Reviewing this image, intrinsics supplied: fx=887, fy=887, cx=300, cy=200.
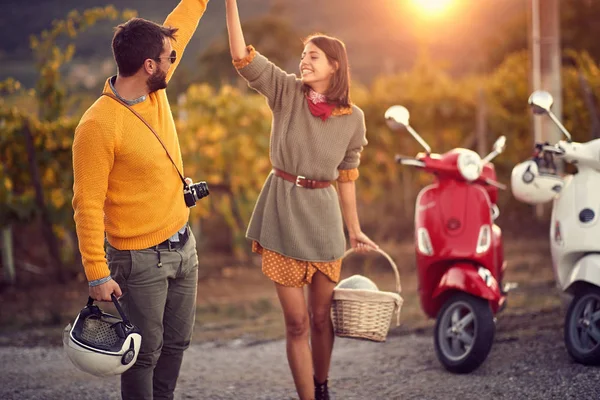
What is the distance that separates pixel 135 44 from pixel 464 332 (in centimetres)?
251

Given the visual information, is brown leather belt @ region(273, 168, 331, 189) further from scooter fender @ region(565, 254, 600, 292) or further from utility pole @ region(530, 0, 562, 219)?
utility pole @ region(530, 0, 562, 219)

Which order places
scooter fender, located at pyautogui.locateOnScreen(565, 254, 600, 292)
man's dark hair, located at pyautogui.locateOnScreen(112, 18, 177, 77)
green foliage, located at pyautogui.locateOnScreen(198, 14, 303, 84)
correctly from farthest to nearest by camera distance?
green foliage, located at pyautogui.locateOnScreen(198, 14, 303, 84) < scooter fender, located at pyautogui.locateOnScreen(565, 254, 600, 292) < man's dark hair, located at pyautogui.locateOnScreen(112, 18, 177, 77)

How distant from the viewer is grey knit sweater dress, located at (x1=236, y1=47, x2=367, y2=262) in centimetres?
390

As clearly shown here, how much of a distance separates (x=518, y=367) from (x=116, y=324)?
8.26 ft

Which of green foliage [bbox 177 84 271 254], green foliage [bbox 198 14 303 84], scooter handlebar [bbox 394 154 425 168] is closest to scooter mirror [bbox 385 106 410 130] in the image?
scooter handlebar [bbox 394 154 425 168]

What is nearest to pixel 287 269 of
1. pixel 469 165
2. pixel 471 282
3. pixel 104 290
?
pixel 104 290

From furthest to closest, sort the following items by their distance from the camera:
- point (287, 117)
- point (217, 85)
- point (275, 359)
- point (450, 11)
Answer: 1. point (450, 11)
2. point (217, 85)
3. point (275, 359)
4. point (287, 117)

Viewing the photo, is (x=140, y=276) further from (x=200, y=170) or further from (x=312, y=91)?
(x=200, y=170)

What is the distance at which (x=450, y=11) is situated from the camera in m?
35.9

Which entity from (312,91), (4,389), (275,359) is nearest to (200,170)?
(275,359)

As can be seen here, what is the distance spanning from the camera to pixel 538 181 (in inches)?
193

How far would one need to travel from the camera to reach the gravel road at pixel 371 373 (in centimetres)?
445

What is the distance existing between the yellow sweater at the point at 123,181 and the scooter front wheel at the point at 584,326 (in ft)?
7.77

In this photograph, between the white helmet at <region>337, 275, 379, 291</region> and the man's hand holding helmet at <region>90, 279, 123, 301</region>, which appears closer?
the man's hand holding helmet at <region>90, 279, 123, 301</region>
